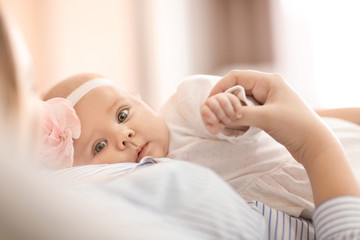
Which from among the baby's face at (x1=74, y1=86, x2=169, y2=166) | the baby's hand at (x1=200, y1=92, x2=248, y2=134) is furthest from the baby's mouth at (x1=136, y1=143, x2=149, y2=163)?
the baby's hand at (x1=200, y1=92, x2=248, y2=134)

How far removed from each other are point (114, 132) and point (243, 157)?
0.29 meters

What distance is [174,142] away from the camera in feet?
3.27

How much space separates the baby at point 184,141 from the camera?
2.73 feet

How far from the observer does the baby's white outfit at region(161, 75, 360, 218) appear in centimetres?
81

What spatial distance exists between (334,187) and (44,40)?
3.36 m

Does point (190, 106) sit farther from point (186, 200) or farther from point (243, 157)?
point (186, 200)

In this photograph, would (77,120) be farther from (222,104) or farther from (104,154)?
(222,104)

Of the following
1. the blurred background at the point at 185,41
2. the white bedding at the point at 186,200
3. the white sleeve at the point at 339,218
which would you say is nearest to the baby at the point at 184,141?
the white sleeve at the point at 339,218

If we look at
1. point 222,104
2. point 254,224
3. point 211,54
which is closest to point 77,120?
point 222,104

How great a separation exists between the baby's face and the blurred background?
2.29 m

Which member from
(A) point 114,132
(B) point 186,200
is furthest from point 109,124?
(B) point 186,200

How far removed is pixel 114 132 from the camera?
3.13ft

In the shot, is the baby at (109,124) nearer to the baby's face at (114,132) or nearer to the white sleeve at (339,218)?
the baby's face at (114,132)

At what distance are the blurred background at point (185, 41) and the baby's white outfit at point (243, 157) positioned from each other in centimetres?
231
